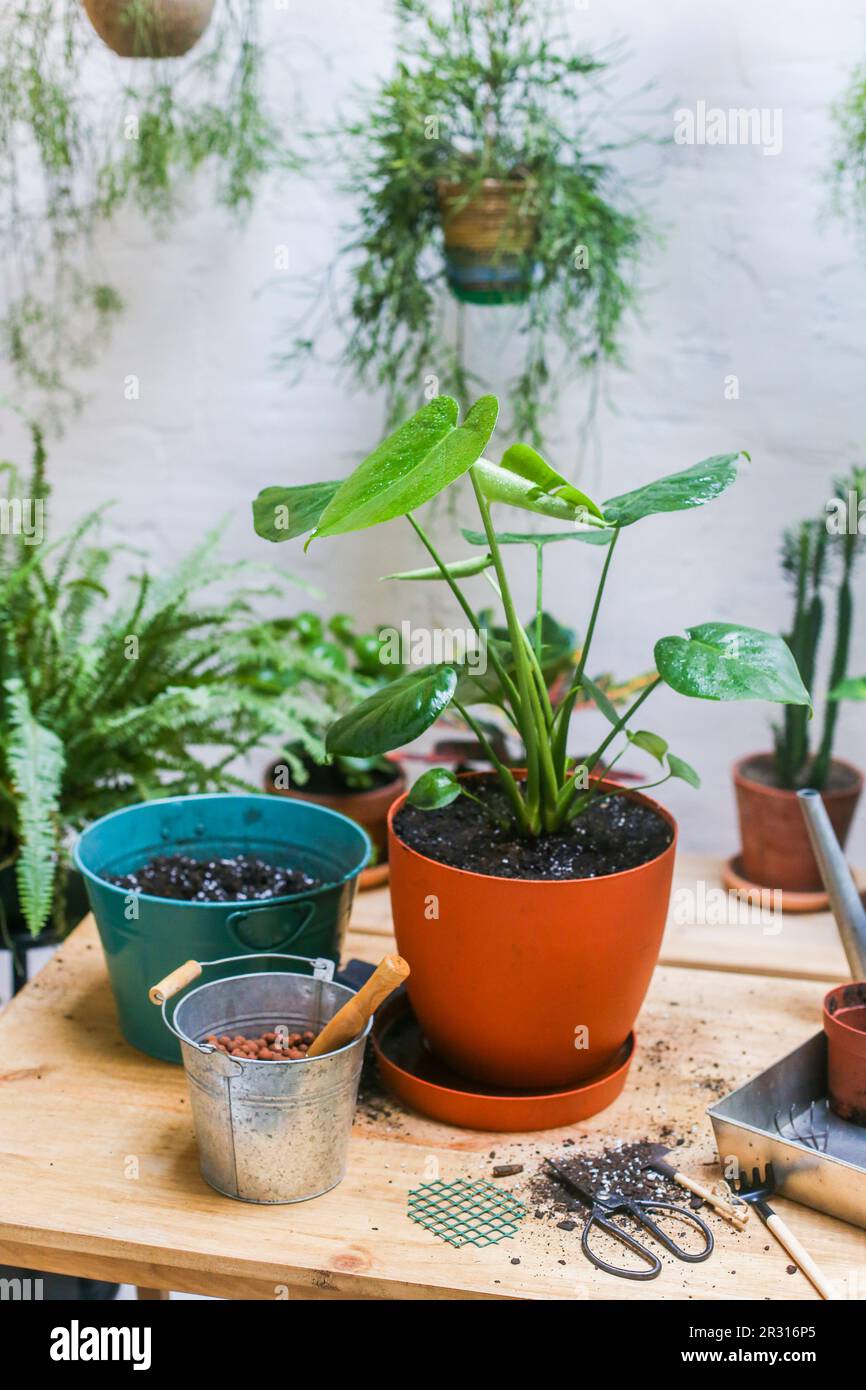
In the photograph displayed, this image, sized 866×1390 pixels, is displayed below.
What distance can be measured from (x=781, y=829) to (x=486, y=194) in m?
0.83

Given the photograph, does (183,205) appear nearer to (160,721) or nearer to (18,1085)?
(160,721)

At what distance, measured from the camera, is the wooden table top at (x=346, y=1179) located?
780mm

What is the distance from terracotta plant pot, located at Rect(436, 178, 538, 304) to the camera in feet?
4.90

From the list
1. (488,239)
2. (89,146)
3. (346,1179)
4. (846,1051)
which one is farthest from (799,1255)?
(89,146)

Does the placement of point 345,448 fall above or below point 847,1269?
above

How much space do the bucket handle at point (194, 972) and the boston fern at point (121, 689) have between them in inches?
12.9

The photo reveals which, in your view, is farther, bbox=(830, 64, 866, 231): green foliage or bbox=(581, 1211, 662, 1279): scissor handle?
bbox=(830, 64, 866, 231): green foliage

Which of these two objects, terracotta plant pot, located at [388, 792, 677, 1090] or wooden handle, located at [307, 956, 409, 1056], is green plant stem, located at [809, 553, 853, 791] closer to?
terracotta plant pot, located at [388, 792, 677, 1090]

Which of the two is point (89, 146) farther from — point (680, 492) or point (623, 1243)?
point (623, 1243)

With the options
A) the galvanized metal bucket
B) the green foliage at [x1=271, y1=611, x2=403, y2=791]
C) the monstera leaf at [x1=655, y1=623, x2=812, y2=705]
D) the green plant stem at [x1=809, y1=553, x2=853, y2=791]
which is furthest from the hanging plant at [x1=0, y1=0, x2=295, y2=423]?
the galvanized metal bucket

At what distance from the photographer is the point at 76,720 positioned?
52.9 inches

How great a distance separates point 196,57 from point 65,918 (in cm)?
116

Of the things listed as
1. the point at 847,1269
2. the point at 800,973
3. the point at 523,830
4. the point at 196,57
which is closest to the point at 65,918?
the point at 523,830

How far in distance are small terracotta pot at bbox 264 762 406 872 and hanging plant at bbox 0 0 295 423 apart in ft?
2.75
